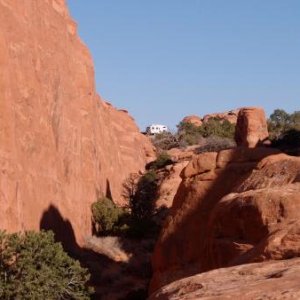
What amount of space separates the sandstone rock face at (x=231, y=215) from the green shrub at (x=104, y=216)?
18572mm

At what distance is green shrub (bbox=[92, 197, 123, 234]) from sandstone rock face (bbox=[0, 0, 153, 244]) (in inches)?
24.9

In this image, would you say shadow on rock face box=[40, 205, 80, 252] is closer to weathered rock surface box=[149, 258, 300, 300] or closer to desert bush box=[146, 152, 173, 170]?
weathered rock surface box=[149, 258, 300, 300]

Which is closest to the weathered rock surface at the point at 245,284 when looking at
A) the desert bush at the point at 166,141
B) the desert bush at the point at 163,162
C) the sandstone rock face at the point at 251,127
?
the sandstone rock face at the point at 251,127

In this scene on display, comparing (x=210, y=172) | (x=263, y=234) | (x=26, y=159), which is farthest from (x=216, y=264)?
(x=26, y=159)

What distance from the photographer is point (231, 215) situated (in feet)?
43.5

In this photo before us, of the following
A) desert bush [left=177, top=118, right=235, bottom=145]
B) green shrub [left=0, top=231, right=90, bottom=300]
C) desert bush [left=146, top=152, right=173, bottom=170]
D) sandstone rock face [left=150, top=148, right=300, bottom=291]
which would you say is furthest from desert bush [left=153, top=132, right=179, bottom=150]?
sandstone rock face [left=150, top=148, right=300, bottom=291]

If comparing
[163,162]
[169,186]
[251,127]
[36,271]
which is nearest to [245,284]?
[36,271]

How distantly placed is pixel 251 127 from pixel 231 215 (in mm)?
34750

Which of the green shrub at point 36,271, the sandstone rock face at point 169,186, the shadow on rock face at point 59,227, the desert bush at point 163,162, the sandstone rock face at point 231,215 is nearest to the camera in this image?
the sandstone rock face at point 231,215

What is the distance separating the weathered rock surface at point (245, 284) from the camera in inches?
217

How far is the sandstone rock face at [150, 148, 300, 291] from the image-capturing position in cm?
981

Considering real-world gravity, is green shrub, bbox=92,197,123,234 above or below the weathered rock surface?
above

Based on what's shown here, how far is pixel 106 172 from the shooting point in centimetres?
4728

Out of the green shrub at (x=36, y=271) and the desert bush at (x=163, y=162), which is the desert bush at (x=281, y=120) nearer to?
the desert bush at (x=163, y=162)
